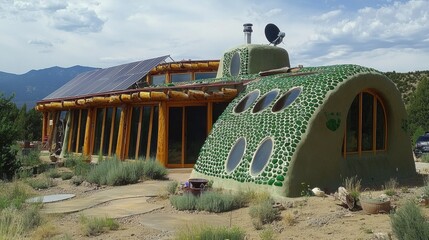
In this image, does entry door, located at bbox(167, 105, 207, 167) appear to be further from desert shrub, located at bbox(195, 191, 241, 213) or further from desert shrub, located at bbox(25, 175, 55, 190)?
desert shrub, located at bbox(195, 191, 241, 213)

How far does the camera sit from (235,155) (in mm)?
12109

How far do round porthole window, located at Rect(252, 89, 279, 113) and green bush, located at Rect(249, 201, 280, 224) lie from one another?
14.7 ft

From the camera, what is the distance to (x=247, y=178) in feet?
36.7

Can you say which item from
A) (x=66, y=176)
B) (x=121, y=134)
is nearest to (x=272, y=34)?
(x=121, y=134)

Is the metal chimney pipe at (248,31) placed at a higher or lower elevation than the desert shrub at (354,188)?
higher

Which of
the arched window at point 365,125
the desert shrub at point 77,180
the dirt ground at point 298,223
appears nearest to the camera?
the dirt ground at point 298,223

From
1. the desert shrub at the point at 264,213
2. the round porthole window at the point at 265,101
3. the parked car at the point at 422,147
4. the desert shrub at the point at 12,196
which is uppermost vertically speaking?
the round porthole window at the point at 265,101

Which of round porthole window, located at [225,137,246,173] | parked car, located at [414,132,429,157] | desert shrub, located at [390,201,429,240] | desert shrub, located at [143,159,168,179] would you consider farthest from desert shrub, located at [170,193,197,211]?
parked car, located at [414,132,429,157]

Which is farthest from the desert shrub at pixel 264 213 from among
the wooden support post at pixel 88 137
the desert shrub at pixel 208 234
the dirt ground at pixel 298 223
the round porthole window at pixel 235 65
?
the wooden support post at pixel 88 137

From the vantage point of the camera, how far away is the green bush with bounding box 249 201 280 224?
8.40 m

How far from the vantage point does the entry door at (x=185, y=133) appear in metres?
16.2

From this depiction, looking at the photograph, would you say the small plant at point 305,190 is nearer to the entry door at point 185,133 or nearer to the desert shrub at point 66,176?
the entry door at point 185,133

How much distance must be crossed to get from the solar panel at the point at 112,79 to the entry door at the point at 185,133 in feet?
14.8

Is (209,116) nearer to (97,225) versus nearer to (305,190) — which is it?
(305,190)
